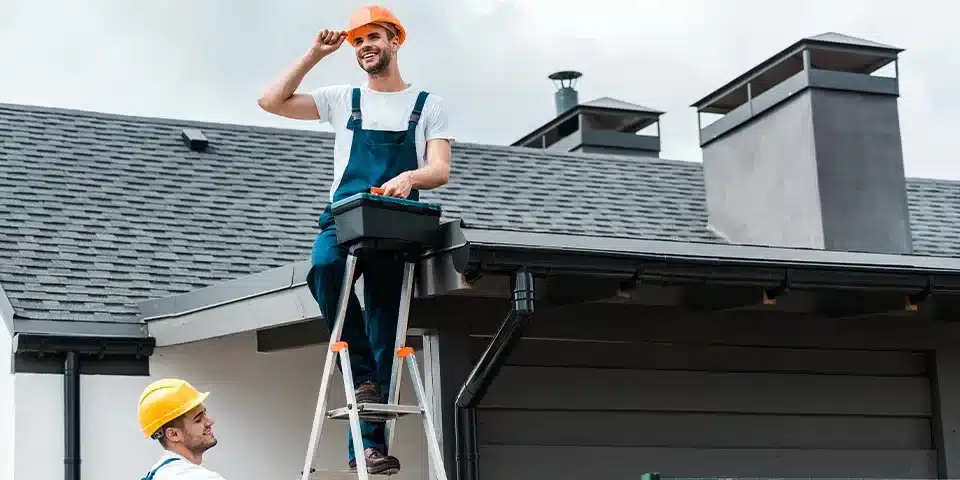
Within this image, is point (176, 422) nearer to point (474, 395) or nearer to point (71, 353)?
point (474, 395)

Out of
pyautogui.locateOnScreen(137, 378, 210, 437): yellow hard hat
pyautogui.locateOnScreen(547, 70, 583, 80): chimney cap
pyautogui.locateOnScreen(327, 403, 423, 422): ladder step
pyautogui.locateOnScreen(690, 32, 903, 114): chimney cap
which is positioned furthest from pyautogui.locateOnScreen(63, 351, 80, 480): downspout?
pyautogui.locateOnScreen(547, 70, 583, 80): chimney cap

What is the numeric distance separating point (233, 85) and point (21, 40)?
124 inches

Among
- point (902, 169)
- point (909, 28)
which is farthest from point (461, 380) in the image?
point (909, 28)

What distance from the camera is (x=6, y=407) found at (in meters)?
9.03

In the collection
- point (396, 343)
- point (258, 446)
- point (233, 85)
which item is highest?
point (233, 85)

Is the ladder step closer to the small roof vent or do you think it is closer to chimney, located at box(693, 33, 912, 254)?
the small roof vent

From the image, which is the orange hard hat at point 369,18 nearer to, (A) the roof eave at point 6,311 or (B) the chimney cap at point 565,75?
(A) the roof eave at point 6,311

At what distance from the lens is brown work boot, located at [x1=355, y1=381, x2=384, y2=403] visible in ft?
21.0

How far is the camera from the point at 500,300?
7672 mm

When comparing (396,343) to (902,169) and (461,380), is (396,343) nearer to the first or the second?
(461,380)

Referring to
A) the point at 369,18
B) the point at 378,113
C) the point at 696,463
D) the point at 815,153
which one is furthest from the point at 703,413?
the point at 815,153

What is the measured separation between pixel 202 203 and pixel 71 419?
3.06 m

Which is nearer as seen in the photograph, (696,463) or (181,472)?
(181,472)

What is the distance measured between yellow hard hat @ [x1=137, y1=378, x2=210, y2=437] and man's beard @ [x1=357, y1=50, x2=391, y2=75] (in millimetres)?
2124
